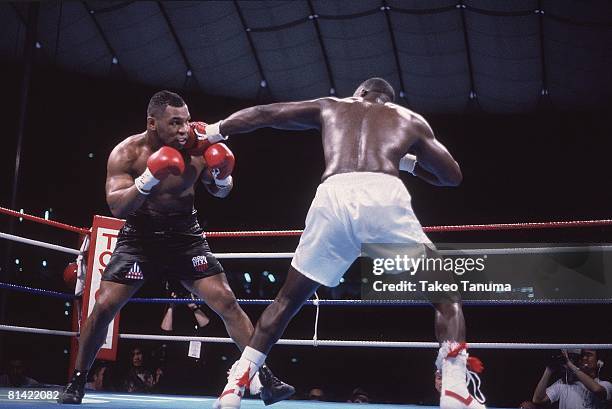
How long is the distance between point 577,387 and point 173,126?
8.18ft

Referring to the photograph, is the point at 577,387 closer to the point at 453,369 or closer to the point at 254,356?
the point at 453,369

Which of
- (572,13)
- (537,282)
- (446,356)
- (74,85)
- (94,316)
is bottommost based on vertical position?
(537,282)

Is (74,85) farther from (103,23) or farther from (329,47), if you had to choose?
(329,47)

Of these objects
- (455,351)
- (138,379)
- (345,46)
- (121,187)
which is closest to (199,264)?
(121,187)

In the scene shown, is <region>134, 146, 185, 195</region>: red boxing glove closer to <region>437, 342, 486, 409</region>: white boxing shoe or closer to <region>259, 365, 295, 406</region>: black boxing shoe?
<region>259, 365, 295, 406</region>: black boxing shoe

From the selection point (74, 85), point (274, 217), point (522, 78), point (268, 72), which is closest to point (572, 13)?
point (522, 78)

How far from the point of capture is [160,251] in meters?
2.86

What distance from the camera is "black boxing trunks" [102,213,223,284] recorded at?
2838 millimetres

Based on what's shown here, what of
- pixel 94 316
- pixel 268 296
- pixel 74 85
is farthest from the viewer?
pixel 268 296

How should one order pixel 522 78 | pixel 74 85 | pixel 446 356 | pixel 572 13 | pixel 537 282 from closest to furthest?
1. pixel 446 356
2. pixel 572 13
3. pixel 537 282
4. pixel 522 78
5. pixel 74 85

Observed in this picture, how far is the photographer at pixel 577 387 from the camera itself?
3445 mm

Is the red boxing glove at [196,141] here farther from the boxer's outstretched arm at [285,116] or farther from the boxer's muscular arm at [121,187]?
the boxer's outstretched arm at [285,116]

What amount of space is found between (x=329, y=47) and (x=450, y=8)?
1.79 meters

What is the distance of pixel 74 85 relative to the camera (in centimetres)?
1091
